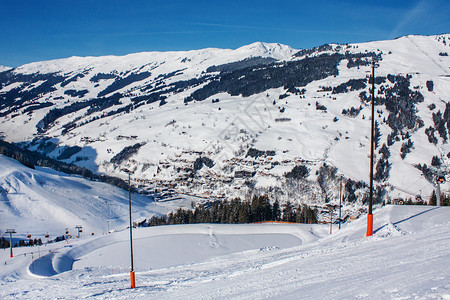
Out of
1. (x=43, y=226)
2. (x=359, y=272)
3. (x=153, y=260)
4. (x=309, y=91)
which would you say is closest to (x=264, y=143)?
(x=309, y=91)

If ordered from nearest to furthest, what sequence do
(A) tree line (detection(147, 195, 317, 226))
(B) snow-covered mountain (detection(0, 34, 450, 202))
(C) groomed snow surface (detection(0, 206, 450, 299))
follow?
(C) groomed snow surface (detection(0, 206, 450, 299))
(A) tree line (detection(147, 195, 317, 226))
(B) snow-covered mountain (detection(0, 34, 450, 202))

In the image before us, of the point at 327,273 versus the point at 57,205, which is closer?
the point at 327,273

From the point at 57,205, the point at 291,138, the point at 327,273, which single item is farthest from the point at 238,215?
the point at 291,138

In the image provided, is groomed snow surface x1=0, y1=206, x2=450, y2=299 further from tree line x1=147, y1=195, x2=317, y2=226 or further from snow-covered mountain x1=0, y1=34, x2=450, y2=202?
snow-covered mountain x1=0, y1=34, x2=450, y2=202

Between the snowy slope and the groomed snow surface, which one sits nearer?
the groomed snow surface

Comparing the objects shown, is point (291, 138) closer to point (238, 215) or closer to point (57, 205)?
point (238, 215)

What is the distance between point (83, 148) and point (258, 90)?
84357 mm

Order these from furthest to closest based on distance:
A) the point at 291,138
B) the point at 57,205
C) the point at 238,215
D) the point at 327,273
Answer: the point at 291,138, the point at 57,205, the point at 238,215, the point at 327,273

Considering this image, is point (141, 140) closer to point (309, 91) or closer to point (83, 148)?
point (83, 148)

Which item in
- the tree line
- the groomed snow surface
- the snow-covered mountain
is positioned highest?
the snow-covered mountain

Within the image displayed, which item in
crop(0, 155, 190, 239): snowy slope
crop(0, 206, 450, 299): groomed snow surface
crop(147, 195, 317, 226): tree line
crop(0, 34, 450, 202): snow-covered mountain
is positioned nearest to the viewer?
crop(0, 206, 450, 299): groomed snow surface

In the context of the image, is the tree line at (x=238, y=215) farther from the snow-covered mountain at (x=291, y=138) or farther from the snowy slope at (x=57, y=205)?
the snow-covered mountain at (x=291, y=138)

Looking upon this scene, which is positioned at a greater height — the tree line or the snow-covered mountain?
the snow-covered mountain

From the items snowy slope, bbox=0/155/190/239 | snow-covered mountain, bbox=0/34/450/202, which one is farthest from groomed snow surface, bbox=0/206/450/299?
snow-covered mountain, bbox=0/34/450/202
